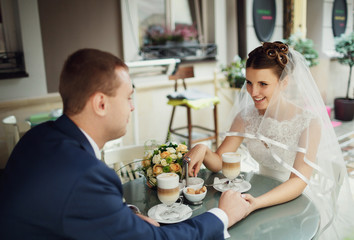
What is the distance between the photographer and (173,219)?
125 cm

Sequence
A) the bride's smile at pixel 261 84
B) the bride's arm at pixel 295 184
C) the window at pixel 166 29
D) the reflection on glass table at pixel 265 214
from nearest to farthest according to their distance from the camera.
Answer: the reflection on glass table at pixel 265 214 → the bride's arm at pixel 295 184 → the bride's smile at pixel 261 84 → the window at pixel 166 29

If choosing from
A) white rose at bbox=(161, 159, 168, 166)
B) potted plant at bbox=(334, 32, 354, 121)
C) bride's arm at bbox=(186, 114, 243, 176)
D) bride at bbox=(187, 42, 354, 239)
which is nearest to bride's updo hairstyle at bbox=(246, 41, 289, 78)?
bride at bbox=(187, 42, 354, 239)

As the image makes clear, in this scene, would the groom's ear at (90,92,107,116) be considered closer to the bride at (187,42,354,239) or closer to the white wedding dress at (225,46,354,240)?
the bride at (187,42,354,239)

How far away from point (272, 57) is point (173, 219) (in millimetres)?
1056

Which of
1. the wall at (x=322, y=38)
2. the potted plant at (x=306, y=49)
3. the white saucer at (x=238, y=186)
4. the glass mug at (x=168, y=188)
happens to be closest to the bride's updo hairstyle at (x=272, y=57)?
the white saucer at (x=238, y=186)

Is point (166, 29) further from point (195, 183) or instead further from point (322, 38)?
point (322, 38)

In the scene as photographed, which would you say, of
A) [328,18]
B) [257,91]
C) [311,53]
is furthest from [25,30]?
[328,18]

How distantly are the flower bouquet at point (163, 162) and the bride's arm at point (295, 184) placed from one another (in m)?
0.35

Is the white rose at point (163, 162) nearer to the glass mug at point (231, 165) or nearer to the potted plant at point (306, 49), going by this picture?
the glass mug at point (231, 165)

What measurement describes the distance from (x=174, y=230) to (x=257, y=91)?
42.2 inches

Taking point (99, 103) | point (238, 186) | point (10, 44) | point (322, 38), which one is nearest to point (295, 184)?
point (238, 186)

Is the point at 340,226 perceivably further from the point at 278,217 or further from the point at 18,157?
the point at 18,157

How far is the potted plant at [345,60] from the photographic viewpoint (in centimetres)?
603

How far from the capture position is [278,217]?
1.30m
